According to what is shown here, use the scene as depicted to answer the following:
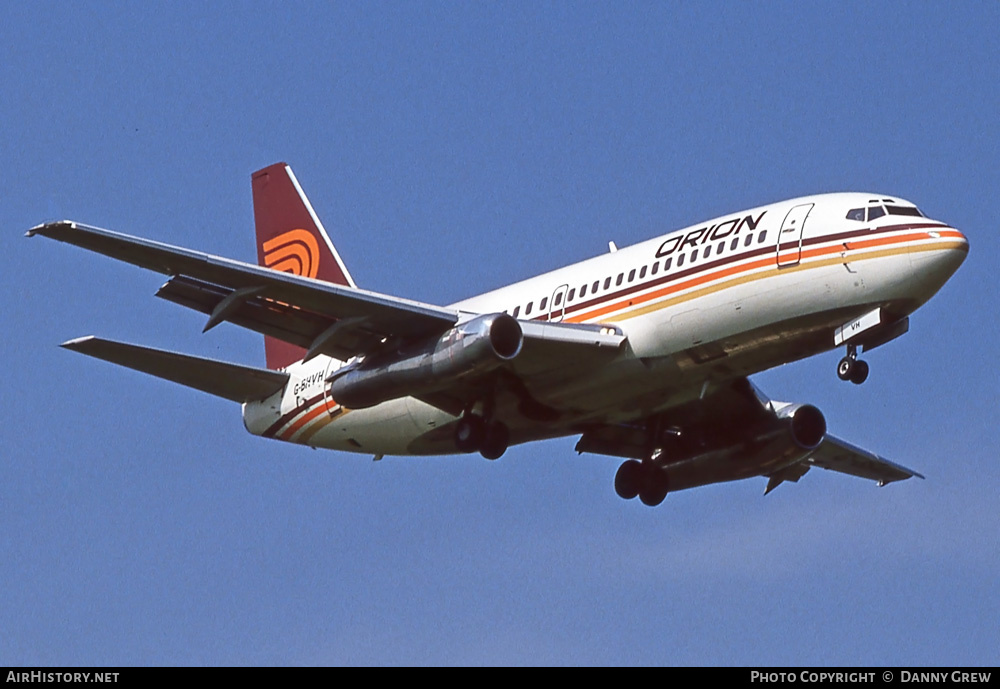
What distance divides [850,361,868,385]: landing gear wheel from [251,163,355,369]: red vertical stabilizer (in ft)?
58.3

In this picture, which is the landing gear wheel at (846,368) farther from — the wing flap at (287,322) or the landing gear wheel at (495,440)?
the wing flap at (287,322)

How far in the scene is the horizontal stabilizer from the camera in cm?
4544

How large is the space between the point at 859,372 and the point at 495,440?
9581mm

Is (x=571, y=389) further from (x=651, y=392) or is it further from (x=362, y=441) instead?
(x=362, y=441)

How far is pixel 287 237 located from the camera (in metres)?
56.4

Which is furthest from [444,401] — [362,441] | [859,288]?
[859,288]

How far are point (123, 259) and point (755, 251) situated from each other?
48.1ft

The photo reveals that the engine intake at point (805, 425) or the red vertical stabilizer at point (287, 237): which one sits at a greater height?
the red vertical stabilizer at point (287, 237)

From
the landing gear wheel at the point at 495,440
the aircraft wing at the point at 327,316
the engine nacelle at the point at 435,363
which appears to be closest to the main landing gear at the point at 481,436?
the landing gear wheel at the point at 495,440

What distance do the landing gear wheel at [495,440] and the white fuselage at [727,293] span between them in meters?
0.55

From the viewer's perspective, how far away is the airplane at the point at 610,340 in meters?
41.7

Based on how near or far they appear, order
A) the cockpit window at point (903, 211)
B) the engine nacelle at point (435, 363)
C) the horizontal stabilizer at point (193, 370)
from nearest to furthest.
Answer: the cockpit window at point (903, 211) < the engine nacelle at point (435, 363) < the horizontal stabilizer at point (193, 370)

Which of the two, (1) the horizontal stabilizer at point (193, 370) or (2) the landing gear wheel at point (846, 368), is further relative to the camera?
(1) the horizontal stabilizer at point (193, 370)

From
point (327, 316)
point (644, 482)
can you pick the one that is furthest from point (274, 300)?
point (644, 482)
